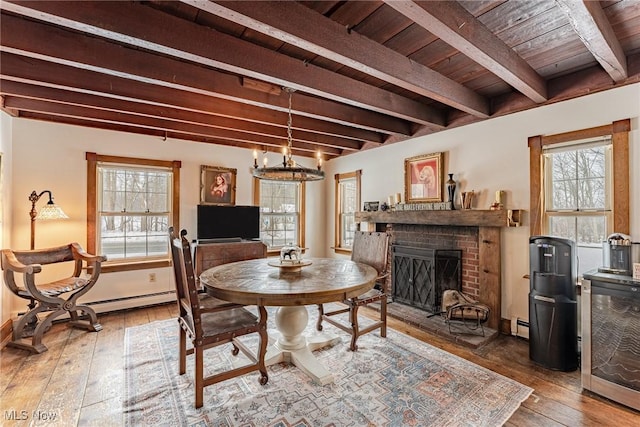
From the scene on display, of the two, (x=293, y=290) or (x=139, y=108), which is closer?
(x=293, y=290)

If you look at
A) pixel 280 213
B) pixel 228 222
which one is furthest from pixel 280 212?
pixel 228 222

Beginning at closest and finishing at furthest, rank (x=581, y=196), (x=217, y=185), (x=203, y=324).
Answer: (x=203, y=324)
(x=581, y=196)
(x=217, y=185)

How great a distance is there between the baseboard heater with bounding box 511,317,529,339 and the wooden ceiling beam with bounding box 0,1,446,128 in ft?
8.87

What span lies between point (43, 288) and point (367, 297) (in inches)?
134

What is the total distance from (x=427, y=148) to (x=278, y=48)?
7.96 ft

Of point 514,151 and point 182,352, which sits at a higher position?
point 514,151

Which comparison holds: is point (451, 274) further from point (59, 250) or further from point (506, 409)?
point (59, 250)

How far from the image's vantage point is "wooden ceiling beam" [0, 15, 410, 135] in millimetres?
1836

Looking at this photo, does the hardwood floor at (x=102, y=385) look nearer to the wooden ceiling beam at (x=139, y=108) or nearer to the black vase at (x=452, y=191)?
the black vase at (x=452, y=191)

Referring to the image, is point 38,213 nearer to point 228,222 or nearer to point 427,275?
point 228,222

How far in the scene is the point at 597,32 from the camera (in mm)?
1754

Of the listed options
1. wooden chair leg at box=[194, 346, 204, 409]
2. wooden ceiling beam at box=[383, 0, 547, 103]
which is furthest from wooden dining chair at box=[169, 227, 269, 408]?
wooden ceiling beam at box=[383, 0, 547, 103]

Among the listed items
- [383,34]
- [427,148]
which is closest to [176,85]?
[383,34]

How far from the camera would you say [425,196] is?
3838 mm
